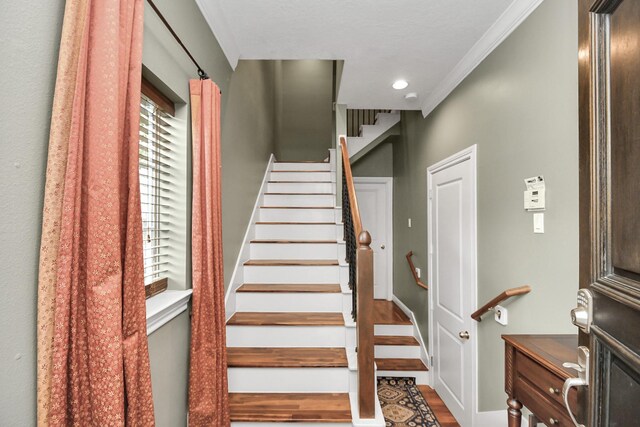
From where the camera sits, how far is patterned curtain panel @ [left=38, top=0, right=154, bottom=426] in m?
0.72

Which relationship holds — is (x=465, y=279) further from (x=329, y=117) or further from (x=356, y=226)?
(x=329, y=117)

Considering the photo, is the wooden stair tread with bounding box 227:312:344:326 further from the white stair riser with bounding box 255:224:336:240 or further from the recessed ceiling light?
the recessed ceiling light

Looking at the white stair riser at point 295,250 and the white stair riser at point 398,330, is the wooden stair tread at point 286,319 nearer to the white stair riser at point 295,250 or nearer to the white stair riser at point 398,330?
the white stair riser at point 295,250

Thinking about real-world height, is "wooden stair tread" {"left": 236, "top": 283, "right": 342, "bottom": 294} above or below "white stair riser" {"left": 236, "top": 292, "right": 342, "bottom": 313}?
above

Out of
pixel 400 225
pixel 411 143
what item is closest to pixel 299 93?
pixel 411 143

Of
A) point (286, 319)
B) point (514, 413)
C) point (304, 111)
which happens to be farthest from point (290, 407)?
point (304, 111)

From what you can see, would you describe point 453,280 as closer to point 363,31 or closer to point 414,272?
point 414,272

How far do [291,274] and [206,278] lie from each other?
49.0 inches

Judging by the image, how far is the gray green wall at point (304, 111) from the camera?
5.50 metres

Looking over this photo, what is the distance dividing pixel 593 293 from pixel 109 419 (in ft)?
3.82

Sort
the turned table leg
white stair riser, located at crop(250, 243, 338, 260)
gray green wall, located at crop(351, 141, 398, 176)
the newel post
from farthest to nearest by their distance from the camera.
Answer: gray green wall, located at crop(351, 141, 398, 176) → white stair riser, located at crop(250, 243, 338, 260) → the newel post → the turned table leg

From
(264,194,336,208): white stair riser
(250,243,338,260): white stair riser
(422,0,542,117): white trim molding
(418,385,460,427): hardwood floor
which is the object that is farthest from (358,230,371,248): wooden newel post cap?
(264,194,336,208): white stair riser

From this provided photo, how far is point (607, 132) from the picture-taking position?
2.00 ft

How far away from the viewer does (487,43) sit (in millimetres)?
2018
